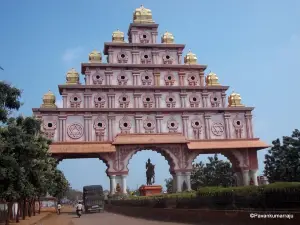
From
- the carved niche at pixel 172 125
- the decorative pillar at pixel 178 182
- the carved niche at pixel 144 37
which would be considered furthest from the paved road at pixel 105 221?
the carved niche at pixel 144 37

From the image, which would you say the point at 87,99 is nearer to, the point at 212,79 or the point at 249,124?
the point at 212,79

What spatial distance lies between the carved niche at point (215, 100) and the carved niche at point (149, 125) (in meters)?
6.97

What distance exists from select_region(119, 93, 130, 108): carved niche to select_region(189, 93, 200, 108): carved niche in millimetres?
6639

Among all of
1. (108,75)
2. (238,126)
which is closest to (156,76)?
(108,75)

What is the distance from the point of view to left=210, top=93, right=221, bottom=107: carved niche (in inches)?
1654

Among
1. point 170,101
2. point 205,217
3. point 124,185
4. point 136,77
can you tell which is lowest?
point 205,217

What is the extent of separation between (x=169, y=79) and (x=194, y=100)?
11.4 ft

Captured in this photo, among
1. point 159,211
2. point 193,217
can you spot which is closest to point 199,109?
point 159,211

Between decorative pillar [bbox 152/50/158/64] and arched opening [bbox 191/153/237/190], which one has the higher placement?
decorative pillar [bbox 152/50/158/64]

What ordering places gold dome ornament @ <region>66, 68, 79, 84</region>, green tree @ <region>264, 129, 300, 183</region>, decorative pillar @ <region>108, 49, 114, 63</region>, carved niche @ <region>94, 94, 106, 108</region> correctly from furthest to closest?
decorative pillar @ <region>108, 49, 114, 63</region> → gold dome ornament @ <region>66, 68, 79, 84</region> → carved niche @ <region>94, 94, 106, 108</region> → green tree @ <region>264, 129, 300, 183</region>

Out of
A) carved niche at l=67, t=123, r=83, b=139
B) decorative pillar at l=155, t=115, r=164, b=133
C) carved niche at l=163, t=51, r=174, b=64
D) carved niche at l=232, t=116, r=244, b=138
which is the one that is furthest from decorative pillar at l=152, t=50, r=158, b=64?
carved niche at l=67, t=123, r=83, b=139

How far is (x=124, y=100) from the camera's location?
132 ft

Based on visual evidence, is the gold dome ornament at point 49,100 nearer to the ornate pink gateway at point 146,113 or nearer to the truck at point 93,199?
the ornate pink gateway at point 146,113

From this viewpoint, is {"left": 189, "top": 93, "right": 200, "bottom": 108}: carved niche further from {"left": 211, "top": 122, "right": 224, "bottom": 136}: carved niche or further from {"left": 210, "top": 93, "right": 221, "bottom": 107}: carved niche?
{"left": 211, "top": 122, "right": 224, "bottom": 136}: carved niche
